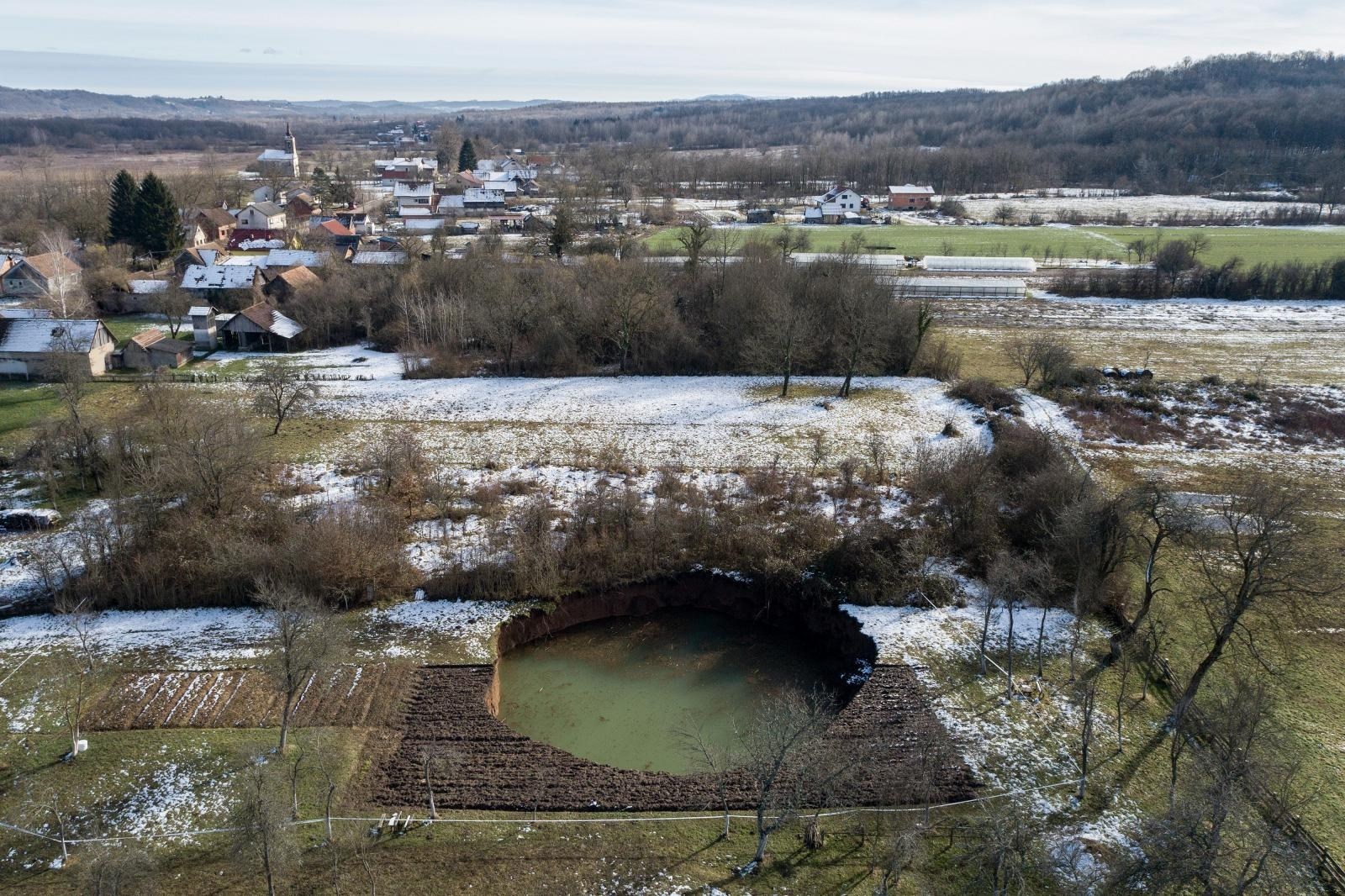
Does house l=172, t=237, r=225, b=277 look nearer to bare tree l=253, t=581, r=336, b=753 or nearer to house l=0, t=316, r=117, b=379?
house l=0, t=316, r=117, b=379

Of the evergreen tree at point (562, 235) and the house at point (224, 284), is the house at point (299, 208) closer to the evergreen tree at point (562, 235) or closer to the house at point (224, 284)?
the house at point (224, 284)

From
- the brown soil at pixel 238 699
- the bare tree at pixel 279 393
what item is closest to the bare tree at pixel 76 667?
the brown soil at pixel 238 699

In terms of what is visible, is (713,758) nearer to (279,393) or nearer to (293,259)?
(279,393)

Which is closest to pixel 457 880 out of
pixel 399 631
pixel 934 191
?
pixel 399 631

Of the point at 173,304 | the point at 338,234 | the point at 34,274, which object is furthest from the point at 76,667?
the point at 338,234

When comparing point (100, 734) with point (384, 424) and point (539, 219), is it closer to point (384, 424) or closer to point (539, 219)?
point (384, 424)

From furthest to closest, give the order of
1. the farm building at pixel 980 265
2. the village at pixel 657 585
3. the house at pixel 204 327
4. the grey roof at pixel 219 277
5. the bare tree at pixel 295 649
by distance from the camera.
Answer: the farm building at pixel 980 265 → the grey roof at pixel 219 277 → the house at pixel 204 327 → the bare tree at pixel 295 649 → the village at pixel 657 585

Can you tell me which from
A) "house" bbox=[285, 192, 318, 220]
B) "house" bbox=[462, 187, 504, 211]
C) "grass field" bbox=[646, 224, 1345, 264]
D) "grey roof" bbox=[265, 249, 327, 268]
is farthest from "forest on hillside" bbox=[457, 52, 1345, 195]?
"grey roof" bbox=[265, 249, 327, 268]
